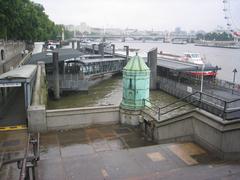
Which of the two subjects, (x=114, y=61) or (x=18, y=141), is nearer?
(x=18, y=141)

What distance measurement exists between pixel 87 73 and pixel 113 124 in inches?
1122

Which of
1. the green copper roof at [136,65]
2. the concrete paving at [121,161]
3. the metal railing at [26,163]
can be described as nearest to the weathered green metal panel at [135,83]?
the green copper roof at [136,65]

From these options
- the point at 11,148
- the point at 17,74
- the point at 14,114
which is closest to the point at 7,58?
the point at 14,114

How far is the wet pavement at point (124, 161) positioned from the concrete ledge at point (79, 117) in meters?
0.89

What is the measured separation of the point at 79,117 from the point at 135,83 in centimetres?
264

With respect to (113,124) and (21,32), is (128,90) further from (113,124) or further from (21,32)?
(21,32)

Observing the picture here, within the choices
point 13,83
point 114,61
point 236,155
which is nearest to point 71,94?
point 114,61

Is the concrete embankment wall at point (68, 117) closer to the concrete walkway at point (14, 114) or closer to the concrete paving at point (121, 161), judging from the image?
the concrete paving at point (121, 161)

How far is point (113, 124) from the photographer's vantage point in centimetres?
1191

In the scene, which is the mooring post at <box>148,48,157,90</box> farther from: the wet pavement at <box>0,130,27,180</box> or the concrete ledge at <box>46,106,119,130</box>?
the wet pavement at <box>0,130,27,180</box>

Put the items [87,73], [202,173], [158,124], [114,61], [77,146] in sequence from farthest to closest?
[114,61] < [87,73] < [158,124] < [77,146] < [202,173]

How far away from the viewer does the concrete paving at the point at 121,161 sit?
274 inches

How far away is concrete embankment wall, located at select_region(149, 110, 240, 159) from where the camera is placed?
7.54m

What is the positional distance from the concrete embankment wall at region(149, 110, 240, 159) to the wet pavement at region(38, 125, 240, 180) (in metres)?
0.31
